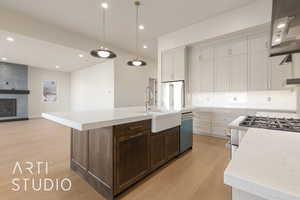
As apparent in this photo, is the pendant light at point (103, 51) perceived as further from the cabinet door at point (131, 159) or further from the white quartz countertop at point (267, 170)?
the white quartz countertop at point (267, 170)

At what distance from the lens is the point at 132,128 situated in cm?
170

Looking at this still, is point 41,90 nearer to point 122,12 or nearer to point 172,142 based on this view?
point 122,12

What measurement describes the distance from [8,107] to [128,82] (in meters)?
5.85

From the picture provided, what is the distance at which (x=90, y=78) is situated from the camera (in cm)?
748

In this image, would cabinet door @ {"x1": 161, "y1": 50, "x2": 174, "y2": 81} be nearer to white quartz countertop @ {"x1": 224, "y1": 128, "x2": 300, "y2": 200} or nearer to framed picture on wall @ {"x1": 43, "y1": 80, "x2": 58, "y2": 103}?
white quartz countertop @ {"x1": 224, "y1": 128, "x2": 300, "y2": 200}

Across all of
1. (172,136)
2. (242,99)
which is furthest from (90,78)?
(242,99)

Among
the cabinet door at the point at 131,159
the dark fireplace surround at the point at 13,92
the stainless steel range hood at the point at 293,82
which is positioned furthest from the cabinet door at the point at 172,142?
the dark fireplace surround at the point at 13,92

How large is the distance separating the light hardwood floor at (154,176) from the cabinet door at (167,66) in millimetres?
2499

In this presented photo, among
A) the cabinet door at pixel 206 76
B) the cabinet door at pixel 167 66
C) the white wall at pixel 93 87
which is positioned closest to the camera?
the cabinet door at pixel 206 76

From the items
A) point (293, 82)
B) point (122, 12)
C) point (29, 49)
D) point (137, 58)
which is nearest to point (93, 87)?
point (29, 49)

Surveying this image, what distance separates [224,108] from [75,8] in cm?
476

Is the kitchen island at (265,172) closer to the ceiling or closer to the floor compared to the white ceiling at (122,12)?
closer to the floor

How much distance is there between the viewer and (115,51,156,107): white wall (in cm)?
616

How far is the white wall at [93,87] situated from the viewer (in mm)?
6270
